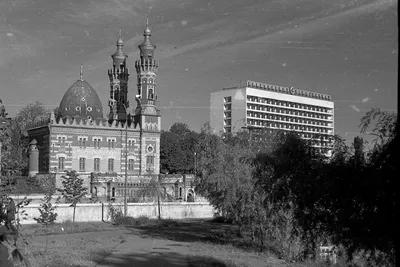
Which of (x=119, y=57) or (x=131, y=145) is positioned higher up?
(x=119, y=57)

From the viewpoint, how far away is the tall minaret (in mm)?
66375

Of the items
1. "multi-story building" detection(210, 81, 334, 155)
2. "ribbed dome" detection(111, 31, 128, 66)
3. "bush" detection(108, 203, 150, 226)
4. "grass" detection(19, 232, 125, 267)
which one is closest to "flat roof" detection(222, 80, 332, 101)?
"multi-story building" detection(210, 81, 334, 155)

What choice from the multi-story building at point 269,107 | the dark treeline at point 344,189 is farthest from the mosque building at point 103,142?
the dark treeline at point 344,189

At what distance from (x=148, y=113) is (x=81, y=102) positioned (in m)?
8.73

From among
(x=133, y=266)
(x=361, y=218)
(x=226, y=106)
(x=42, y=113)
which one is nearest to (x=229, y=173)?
(x=133, y=266)

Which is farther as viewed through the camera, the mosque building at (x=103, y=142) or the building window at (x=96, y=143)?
the building window at (x=96, y=143)

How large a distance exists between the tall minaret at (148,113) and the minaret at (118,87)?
602 cm

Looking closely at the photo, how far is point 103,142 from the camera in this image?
211 feet

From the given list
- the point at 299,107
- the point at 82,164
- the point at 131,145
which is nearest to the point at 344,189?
the point at 82,164

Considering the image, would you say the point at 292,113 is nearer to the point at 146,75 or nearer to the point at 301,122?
the point at 301,122

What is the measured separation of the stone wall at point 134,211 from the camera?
132 feet

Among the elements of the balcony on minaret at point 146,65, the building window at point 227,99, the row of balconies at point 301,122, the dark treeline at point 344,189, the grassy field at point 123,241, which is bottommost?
the grassy field at point 123,241

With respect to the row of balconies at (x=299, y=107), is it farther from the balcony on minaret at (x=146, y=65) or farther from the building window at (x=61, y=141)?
the building window at (x=61, y=141)

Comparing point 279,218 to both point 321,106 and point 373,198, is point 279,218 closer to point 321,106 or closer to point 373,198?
point 373,198
